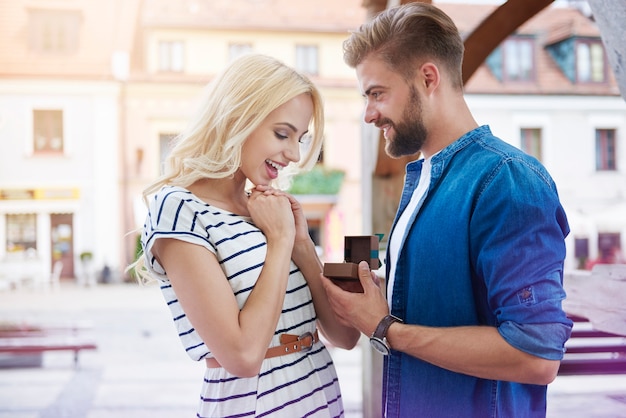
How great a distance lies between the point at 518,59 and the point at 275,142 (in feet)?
49.1

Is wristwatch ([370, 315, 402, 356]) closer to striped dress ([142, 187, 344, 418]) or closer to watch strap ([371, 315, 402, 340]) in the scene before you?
watch strap ([371, 315, 402, 340])

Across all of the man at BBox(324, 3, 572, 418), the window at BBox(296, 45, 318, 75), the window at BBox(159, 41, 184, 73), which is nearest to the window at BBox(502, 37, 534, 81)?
the window at BBox(296, 45, 318, 75)

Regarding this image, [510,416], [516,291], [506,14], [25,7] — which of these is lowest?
[510,416]

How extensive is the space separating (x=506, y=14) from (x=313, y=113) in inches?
55.1

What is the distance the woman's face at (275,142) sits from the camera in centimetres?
150

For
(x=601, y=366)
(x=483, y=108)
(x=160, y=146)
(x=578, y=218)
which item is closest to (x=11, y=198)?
(x=160, y=146)

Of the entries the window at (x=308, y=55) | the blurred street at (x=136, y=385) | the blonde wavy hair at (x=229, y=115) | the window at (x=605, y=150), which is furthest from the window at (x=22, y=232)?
the blonde wavy hair at (x=229, y=115)

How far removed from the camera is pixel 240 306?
4.55ft

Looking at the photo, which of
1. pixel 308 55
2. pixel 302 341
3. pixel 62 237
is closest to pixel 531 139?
pixel 308 55

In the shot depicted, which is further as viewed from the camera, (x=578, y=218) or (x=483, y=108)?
(x=483, y=108)

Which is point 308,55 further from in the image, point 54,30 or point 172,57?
point 54,30

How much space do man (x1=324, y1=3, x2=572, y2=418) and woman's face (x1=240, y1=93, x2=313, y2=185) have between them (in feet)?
0.50

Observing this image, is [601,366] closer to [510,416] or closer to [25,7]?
[510,416]

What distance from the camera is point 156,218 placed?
1.36 meters
